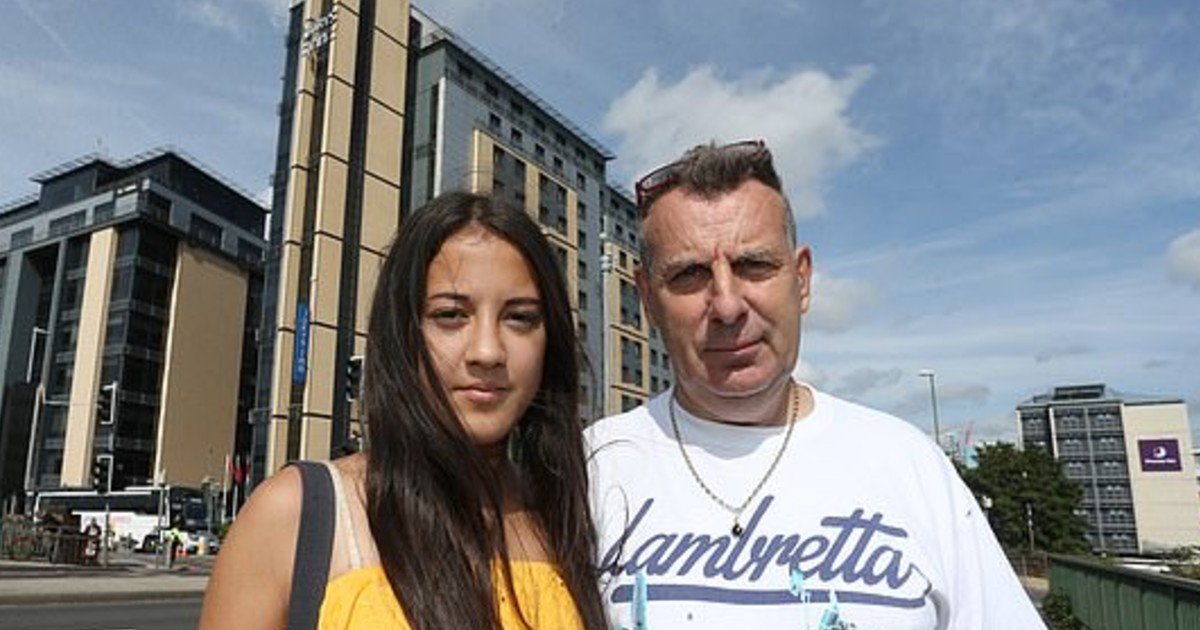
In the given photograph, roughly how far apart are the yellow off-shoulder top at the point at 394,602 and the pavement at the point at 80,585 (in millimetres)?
16966

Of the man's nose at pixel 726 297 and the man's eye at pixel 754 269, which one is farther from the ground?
the man's eye at pixel 754 269

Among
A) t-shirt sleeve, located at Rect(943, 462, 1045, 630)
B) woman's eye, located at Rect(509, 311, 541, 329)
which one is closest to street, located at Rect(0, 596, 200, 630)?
woman's eye, located at Rect(509, 311, 541, 329)

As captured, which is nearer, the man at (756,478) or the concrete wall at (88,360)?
the man at (756,478)

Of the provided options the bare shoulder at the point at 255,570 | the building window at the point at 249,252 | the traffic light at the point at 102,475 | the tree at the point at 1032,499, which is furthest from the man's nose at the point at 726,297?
the building window at the point at 249,252

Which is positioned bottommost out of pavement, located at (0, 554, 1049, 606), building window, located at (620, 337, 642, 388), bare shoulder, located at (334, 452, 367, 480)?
pavement, located at (0, 554, 1049, 606)

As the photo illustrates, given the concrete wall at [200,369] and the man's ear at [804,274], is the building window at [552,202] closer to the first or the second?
the concrete wall at [200,369]

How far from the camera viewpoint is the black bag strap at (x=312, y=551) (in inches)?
63.7

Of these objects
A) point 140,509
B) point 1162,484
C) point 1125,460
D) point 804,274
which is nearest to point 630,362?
point 140,509

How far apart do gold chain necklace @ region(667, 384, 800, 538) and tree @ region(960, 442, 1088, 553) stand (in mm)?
50967

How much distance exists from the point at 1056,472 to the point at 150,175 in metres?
66.1

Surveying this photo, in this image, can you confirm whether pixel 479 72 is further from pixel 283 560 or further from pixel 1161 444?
pixel 1161 444

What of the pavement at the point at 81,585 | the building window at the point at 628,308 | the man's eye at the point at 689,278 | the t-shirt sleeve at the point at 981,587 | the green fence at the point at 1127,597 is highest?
the building window at the point at 628,308

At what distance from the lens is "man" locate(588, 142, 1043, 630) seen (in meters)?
2.01

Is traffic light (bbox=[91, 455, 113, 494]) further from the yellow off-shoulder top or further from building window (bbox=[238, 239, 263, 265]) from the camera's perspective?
building window (bbox=[238, 239, 263, 265])
